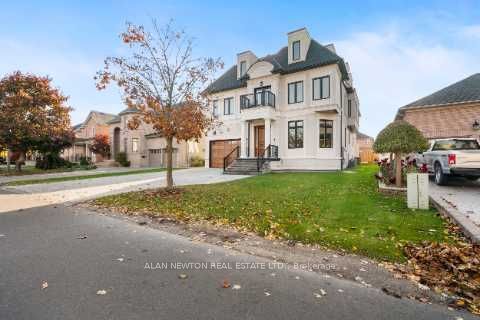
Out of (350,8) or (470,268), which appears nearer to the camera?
(470,268)

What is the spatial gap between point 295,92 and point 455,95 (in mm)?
10809

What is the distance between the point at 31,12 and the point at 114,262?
11.8 meters

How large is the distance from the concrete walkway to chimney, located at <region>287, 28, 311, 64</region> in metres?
13.8

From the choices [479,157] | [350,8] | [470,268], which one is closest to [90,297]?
[470,268]

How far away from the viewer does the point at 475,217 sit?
5516 mm

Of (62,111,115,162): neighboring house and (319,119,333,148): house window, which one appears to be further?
(62,111,115,162): neighboring house

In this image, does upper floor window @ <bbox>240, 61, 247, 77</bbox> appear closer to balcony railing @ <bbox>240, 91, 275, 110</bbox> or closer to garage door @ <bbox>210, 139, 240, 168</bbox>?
balcony railing @ <bbox>240, 91, 275, 110</bbox>

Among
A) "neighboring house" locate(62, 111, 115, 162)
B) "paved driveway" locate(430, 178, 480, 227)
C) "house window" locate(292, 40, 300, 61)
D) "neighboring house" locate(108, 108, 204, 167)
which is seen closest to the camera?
"paved driveway" locate(430, 178, 480, 227)

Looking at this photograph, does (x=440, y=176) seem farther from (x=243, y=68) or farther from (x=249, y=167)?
(x=243, y=68)

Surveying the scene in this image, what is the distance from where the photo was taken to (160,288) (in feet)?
9.86

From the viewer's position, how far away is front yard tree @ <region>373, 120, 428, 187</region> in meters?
8.65

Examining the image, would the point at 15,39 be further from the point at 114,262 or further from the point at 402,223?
the point at 402,223


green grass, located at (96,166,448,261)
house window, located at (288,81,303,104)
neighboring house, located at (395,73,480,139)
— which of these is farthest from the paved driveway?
house window, located at (288,81,303,104)

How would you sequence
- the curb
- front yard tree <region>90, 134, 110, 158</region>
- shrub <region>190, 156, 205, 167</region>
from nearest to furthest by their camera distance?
the curb, shrub <region>190, 156, 205, 167</region>, front yard tree <region>90, 134, 110, 158</region>
